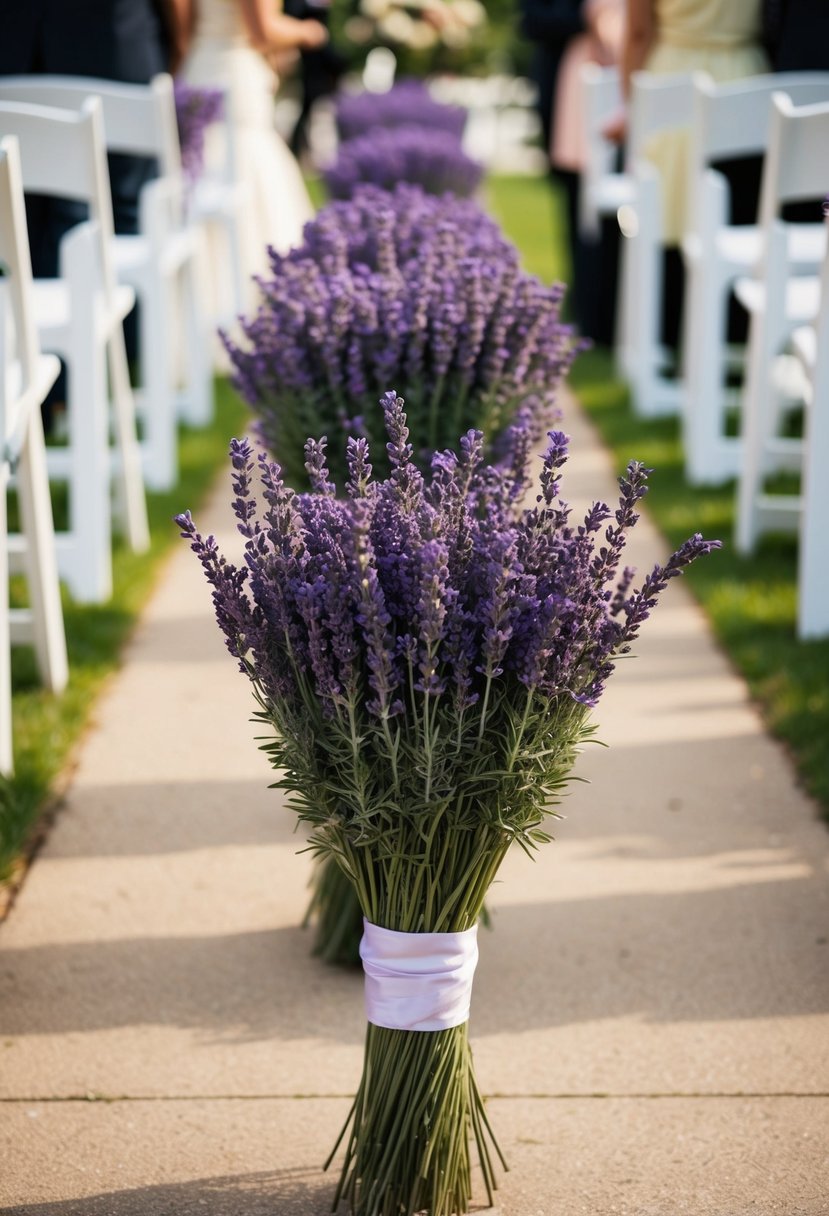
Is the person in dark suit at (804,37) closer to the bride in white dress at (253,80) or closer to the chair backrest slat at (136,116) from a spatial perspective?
the chair backrest slat at (136,116)

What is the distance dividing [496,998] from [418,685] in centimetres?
122

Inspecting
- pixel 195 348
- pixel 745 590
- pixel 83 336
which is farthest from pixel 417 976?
pixel 195 348

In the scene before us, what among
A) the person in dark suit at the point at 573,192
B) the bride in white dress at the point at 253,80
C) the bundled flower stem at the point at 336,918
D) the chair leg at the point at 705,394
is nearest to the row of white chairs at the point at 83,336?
the bundled flower stem at the point at 336,918

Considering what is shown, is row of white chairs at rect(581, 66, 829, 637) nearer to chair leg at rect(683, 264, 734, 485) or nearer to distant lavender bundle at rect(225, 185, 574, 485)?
chair leg at rect(683, 264, 734, 485)

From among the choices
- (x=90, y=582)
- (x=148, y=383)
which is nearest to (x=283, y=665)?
(x=90, y=582)

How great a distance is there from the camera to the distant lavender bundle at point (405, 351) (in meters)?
2.97

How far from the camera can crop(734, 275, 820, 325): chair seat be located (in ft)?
17.0

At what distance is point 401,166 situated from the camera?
7094 millimetres

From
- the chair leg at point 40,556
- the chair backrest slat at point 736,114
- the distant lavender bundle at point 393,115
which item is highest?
the chair backrest slat at point 736,114

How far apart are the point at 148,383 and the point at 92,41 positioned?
147cm

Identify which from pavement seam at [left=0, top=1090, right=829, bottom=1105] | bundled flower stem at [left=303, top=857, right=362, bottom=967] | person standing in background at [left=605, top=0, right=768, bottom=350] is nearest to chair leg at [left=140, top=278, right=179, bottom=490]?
person standing in background at [left=605, top=0, right=768, bottom=350]

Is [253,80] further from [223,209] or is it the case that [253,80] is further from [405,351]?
[405,351]

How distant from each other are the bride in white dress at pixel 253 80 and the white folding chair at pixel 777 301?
12.9 feet

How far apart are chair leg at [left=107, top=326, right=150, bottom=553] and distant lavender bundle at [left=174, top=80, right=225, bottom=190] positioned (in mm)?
1709
